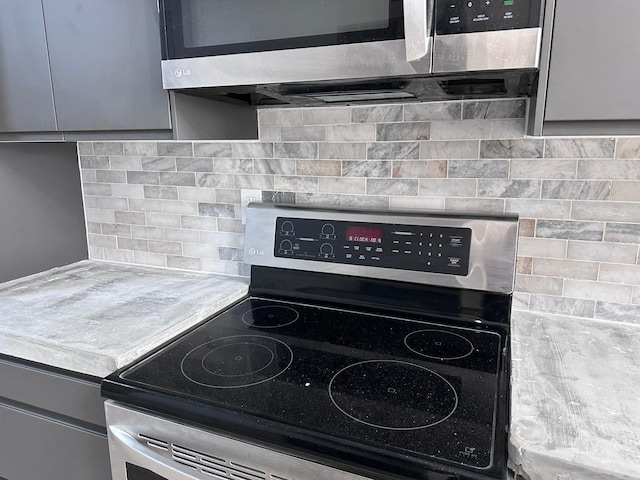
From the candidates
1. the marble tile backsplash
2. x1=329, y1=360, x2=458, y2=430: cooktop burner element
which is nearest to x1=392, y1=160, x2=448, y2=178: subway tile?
the marble tile backsplash

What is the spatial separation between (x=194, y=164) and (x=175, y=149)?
87mm

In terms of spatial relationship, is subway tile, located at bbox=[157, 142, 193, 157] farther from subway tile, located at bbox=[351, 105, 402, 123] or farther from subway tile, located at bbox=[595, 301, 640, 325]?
subway tile, located at bbox=[595, 301, 640, 325]

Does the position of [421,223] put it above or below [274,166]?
below

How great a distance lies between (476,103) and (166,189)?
3.46ft

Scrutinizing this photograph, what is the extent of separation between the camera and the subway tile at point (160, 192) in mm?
1592

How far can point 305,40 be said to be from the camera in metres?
0.93

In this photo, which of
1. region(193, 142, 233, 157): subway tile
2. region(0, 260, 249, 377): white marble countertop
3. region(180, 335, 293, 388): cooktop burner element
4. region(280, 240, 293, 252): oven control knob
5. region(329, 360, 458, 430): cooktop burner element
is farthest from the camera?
region(193, 142, 233, 157): subway tile

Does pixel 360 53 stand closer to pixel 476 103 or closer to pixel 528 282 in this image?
pixel 476 103

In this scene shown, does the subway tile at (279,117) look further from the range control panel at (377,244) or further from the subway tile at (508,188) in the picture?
the subway tile at (508,188)

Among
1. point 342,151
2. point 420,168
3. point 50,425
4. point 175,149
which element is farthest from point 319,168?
point 50,425

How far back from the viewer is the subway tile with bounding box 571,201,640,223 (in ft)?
3.59

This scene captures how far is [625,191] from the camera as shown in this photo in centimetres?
109

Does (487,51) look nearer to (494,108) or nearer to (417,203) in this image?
(494,108)

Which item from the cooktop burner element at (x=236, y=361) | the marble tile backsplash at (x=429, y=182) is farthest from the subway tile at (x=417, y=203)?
the cooktop burner element at (x=236, y=361)
